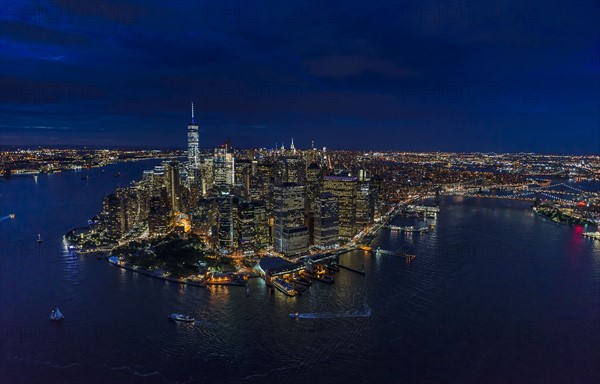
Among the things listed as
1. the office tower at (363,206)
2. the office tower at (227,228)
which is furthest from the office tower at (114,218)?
the office tower at (363,206)

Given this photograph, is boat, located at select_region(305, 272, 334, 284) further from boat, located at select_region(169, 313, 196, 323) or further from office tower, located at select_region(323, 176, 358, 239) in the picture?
office tower, located at select_region(323, 176, 358, 239)

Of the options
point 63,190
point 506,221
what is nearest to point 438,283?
point 506,221

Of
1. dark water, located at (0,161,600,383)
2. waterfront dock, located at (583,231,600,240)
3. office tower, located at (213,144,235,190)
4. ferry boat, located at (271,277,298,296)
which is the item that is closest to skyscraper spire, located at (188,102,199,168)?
office tower, located at (213,144,235,190)

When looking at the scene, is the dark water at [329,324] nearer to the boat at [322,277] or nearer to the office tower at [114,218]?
the boat at [322,277]

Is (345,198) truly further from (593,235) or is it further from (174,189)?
(593,235)

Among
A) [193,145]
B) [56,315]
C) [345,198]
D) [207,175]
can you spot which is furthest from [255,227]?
[193,145]

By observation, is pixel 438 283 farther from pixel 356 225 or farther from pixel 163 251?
pixel 163 251
